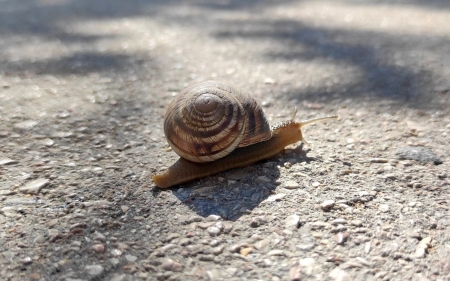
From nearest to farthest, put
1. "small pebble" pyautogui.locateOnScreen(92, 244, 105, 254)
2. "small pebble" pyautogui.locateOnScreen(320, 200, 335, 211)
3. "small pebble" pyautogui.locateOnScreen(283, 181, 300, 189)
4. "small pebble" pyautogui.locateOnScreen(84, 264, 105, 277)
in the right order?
"small pebble" pyautogui.locateOnScreen(84, 264, 105, 277) → "small pebble" pyautogui.locateOnScreen(92, 244, 105, 254) → "small pebble" pyautogui.locateOnScreen(320, 200, 335, 211) → "small pebble" pyautogui.locateOnScreen(283, 181, 300, 189)

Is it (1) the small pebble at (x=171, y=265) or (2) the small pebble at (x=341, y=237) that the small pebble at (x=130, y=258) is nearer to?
(1) the small pebble at (x=171, y=265)

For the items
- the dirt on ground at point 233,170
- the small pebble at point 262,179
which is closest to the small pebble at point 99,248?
the dirt on ground at point 233,170

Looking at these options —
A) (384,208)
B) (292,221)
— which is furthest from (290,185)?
(384,208)

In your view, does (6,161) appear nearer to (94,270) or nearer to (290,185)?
(94,270)

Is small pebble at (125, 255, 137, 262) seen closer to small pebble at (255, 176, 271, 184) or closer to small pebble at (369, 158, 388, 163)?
small pebble at (255, 176, 271, 184)

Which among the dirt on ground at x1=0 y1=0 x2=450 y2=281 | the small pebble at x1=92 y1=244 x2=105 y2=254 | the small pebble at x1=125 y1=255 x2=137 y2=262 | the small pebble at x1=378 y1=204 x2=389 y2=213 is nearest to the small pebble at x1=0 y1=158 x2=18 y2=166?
the dirt on ground at x1=0 y1=0 x2=450 y2=281

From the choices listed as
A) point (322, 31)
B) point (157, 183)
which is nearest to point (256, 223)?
point (157, 183)

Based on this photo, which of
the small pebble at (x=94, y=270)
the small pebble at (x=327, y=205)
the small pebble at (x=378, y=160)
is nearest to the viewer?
the small pebble at (x=94, y=270)

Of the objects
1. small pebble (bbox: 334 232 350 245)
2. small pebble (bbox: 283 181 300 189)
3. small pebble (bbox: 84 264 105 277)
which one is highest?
small pebble (bbox: 283 181 300 189)
